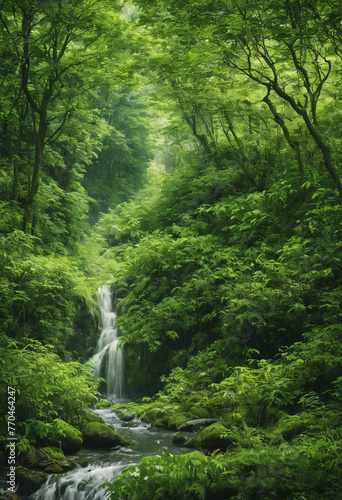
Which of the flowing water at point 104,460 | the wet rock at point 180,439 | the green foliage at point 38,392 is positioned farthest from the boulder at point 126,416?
the wet rock at point 180,439

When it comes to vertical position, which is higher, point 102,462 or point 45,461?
point 45,461

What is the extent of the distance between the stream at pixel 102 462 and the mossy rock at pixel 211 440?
0.21m

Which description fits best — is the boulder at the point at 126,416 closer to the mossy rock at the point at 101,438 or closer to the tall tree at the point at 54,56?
the mossy rock at the point at 101,438

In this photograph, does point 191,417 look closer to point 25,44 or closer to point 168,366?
point 168,366

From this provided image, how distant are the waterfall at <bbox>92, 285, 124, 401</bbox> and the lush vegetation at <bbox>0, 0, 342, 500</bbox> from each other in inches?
13.8

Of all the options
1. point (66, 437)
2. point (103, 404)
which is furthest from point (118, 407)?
point (66, 437)

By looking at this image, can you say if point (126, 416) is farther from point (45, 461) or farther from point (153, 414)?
point (45, 461)

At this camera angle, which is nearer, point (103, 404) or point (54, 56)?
point (103, 404)

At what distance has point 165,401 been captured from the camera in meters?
9.27

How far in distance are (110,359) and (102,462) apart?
537cm

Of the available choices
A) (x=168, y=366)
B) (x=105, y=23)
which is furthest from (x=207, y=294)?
(x=105, y=23)

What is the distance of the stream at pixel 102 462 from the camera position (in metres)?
5.67

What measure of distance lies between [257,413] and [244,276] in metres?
3.46

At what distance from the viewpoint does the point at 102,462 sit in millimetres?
6555
